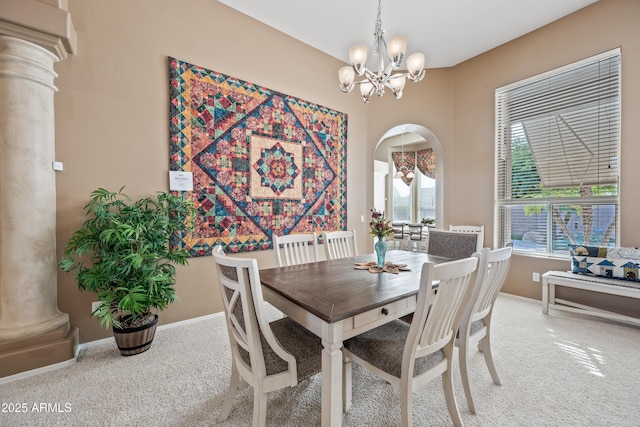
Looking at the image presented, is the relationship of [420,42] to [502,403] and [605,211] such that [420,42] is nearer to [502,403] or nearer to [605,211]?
[605,211]

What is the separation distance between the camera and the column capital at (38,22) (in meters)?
1.69

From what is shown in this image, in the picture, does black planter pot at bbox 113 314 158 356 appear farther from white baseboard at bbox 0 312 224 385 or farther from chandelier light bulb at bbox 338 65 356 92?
chandelier light bulb at bbox 338 65 356 92

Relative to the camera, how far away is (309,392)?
5.34ft

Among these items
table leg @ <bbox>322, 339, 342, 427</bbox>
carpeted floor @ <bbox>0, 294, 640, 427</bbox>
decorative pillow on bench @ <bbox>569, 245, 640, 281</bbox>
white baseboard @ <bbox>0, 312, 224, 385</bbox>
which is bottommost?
carpeted floor @ <bbox>0, 294, 640, 427</bbox>

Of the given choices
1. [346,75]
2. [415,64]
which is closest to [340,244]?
[346,75]

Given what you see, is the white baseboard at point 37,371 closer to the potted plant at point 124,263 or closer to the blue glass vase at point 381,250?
the potted plant at point 124,263

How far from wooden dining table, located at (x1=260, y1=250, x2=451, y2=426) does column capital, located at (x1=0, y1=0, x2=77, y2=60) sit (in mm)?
2327

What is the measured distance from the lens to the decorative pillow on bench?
8.18 ft

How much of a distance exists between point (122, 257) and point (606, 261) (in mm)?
4549

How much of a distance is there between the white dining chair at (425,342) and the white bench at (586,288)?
92.0 inches

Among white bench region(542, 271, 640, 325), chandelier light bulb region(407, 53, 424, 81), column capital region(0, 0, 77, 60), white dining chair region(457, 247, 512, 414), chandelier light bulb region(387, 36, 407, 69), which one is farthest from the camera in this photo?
white bench region(542, 271, 640, 325)

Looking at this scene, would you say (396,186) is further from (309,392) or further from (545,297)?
(309,392)

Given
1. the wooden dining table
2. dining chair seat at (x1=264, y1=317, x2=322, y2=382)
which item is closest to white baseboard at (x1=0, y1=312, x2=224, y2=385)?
the wooden dining table

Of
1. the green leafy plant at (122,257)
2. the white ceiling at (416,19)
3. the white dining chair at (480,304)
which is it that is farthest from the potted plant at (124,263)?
the white ceiling at (416,19)
